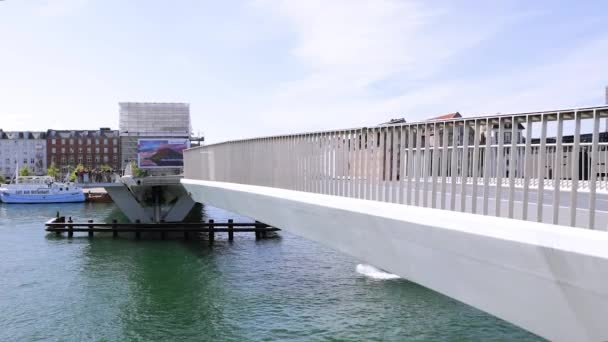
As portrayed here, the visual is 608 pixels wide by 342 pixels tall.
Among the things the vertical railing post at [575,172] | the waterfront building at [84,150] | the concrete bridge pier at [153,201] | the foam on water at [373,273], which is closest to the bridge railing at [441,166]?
the vertical railing post at [575,172]

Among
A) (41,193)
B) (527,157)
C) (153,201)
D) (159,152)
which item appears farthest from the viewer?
(159,152)

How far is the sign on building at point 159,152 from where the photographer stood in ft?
316

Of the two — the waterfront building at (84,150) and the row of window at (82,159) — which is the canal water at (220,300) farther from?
the row of window at (82,159)

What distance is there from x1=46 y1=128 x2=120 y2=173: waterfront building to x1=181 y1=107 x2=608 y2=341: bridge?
12598 centimetres

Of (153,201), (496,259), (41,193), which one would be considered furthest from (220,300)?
(41,193)

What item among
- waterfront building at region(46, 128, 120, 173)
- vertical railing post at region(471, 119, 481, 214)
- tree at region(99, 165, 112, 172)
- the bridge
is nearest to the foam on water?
the bridge

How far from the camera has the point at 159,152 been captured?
318 ft

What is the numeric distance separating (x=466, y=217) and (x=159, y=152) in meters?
95.2

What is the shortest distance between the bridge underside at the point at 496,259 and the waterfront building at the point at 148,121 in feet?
401

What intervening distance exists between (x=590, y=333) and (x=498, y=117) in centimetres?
224

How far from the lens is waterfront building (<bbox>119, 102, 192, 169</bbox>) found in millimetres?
126562

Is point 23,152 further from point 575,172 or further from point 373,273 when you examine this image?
point 575,172

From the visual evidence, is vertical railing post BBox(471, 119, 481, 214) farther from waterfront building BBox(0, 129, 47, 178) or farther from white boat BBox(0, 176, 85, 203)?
waterfront building BBox(0, 129, 47, 178)

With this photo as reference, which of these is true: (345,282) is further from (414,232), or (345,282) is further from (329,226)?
(414,232)
